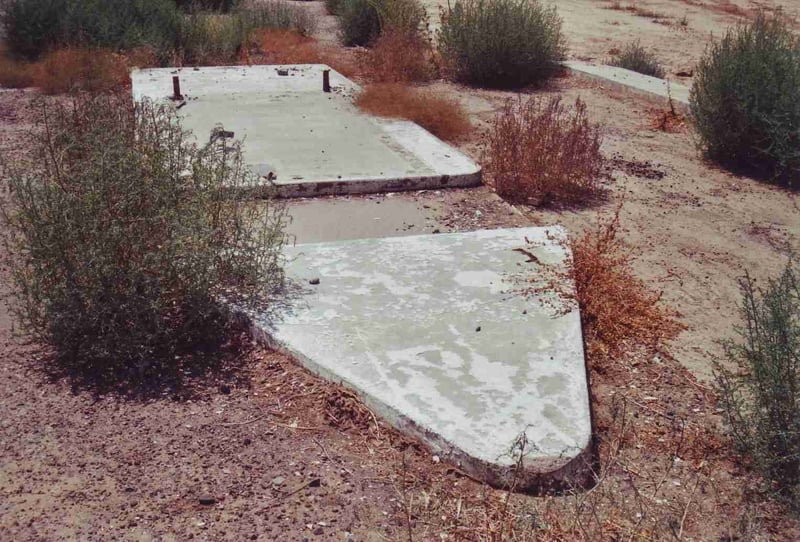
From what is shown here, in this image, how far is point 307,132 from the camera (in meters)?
7.04

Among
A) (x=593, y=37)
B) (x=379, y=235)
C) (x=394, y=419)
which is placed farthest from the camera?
(x=593, y=37)

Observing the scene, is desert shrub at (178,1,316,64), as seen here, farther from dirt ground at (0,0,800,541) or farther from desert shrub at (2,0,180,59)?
dirt ground at (0,0,800,541)

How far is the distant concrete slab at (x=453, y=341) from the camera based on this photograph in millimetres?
3096

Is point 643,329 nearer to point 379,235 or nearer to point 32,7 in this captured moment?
point 379,235

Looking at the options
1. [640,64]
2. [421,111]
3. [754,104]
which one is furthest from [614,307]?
[640,64]

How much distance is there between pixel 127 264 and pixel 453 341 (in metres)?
1.42

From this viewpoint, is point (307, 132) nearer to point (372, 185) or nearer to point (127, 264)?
point (372, 185)

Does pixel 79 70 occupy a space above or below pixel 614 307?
above

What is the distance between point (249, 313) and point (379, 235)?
1.41 meters

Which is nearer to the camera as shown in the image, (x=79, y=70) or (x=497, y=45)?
(x=79, y=70)

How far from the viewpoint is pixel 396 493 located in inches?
115

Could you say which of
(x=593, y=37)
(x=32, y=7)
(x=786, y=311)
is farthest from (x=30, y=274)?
(x=593, y=37)

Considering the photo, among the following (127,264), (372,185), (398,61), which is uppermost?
(398,61)

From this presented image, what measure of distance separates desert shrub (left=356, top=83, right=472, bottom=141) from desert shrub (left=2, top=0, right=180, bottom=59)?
3.69 metres
